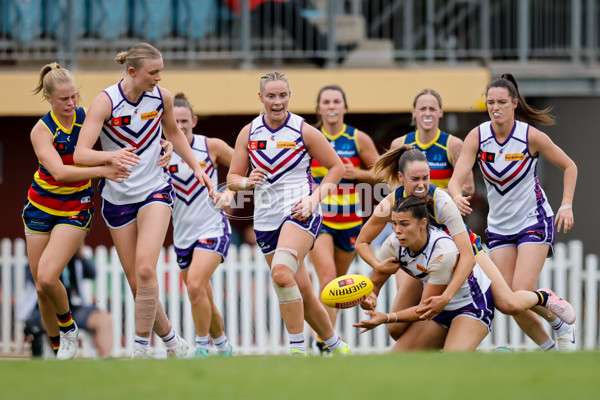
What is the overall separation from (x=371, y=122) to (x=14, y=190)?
241 inches

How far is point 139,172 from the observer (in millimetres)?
7543

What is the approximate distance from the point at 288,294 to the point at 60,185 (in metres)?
2.09

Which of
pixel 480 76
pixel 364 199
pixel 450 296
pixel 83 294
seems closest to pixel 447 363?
pixel 450 296

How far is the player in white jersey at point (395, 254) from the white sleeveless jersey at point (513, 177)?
26.0 inches

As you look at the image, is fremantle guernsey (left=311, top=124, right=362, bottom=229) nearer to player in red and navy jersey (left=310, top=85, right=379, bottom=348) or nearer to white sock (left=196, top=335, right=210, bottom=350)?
player in red and navy jersey (left=310, top=85, right=379, bottom=348)

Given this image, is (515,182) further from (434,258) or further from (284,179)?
(284,179)

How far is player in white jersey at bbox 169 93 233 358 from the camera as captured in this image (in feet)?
29.2

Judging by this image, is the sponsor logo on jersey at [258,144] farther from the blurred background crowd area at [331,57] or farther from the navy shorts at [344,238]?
the blurred background crowd area at [331,57]

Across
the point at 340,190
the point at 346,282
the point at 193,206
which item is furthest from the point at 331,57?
the point at 346,282

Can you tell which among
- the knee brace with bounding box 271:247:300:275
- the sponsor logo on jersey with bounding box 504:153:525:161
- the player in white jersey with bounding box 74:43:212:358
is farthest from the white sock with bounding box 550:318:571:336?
the player in white jersey with bounding box 74:43:212:358

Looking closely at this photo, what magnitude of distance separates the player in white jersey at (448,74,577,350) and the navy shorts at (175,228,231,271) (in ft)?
7.79

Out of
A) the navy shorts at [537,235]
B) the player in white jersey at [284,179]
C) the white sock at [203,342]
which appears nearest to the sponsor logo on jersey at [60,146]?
the player in white jersey at [284,179]

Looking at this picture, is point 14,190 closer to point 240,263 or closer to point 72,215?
point 240,263

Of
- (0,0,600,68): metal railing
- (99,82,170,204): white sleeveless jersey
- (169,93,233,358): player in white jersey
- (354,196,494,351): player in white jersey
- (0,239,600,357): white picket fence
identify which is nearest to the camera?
(354,196,494,351): player in white jersey
